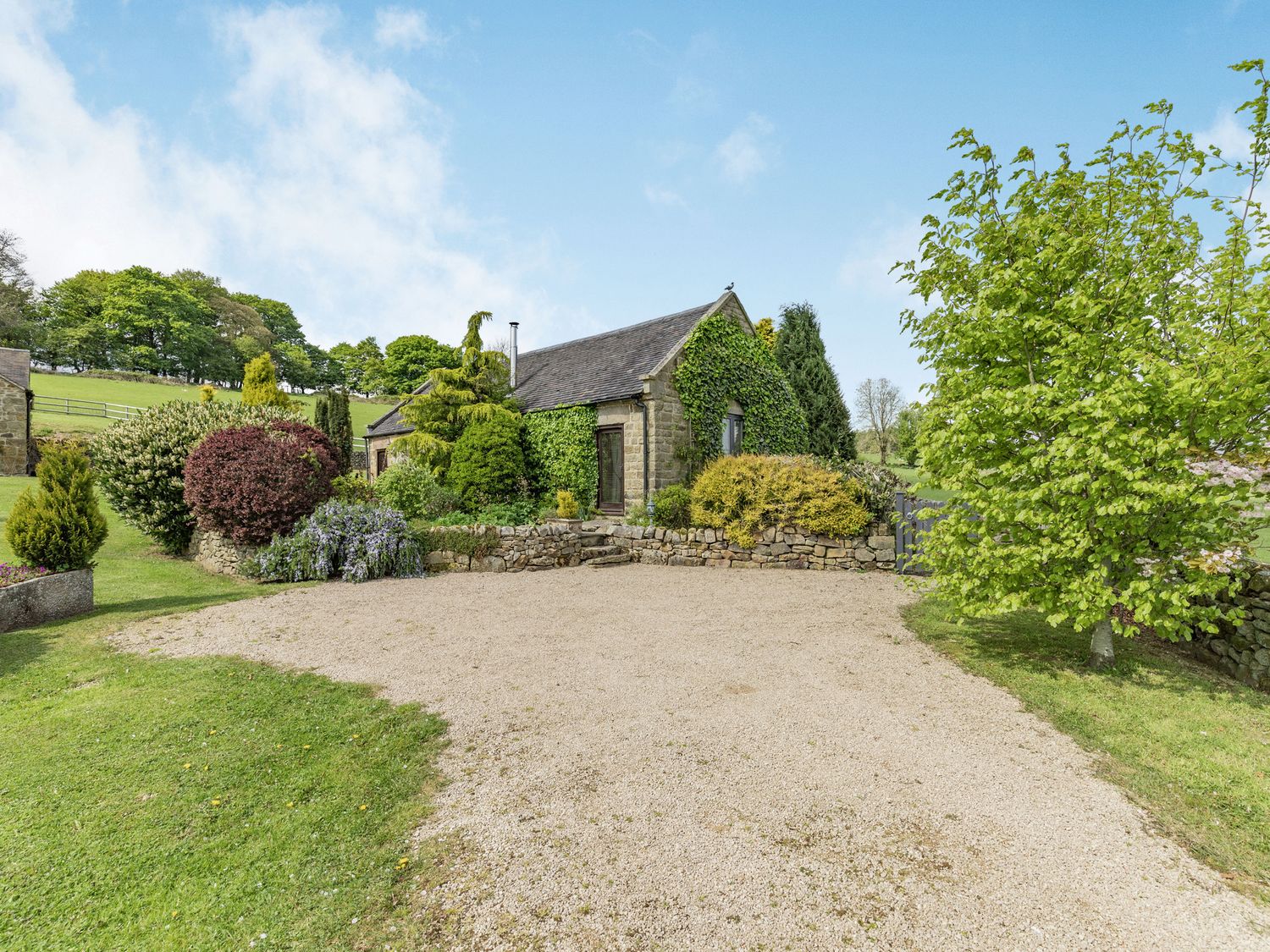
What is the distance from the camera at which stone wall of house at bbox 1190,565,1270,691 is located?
5.37 m

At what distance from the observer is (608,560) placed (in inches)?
499

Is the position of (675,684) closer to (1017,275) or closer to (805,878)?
(805,878)

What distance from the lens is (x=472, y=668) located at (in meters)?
5.73

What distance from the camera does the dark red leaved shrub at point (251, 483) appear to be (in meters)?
10.1

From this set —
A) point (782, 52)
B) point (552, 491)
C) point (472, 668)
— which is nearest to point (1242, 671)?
point (472, 668)

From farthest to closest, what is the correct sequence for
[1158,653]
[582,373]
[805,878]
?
[582,373]
[1158,653]
[805,878]

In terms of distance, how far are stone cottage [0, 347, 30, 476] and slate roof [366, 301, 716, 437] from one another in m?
23.3

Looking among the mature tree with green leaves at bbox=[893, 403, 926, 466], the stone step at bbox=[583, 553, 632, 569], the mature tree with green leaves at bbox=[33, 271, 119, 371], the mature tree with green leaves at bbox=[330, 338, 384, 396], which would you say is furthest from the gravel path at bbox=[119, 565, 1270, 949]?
the mature tree with green leaves at bbox=[330, 338, 384, 396]

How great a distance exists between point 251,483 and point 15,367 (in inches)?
1094

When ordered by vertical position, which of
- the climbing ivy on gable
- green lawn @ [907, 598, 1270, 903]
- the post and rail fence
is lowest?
green lawn @ [907, 598, 1270, 903]

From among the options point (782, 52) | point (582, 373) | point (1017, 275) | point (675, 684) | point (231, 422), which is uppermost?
point (782, 52)

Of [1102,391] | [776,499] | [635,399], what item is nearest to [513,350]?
[635,399]

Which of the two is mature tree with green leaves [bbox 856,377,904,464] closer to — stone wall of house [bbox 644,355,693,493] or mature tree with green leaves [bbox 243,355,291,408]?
stone wall of house [bbox 644,355,693,493]

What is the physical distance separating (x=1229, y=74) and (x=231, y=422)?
53.2ft
